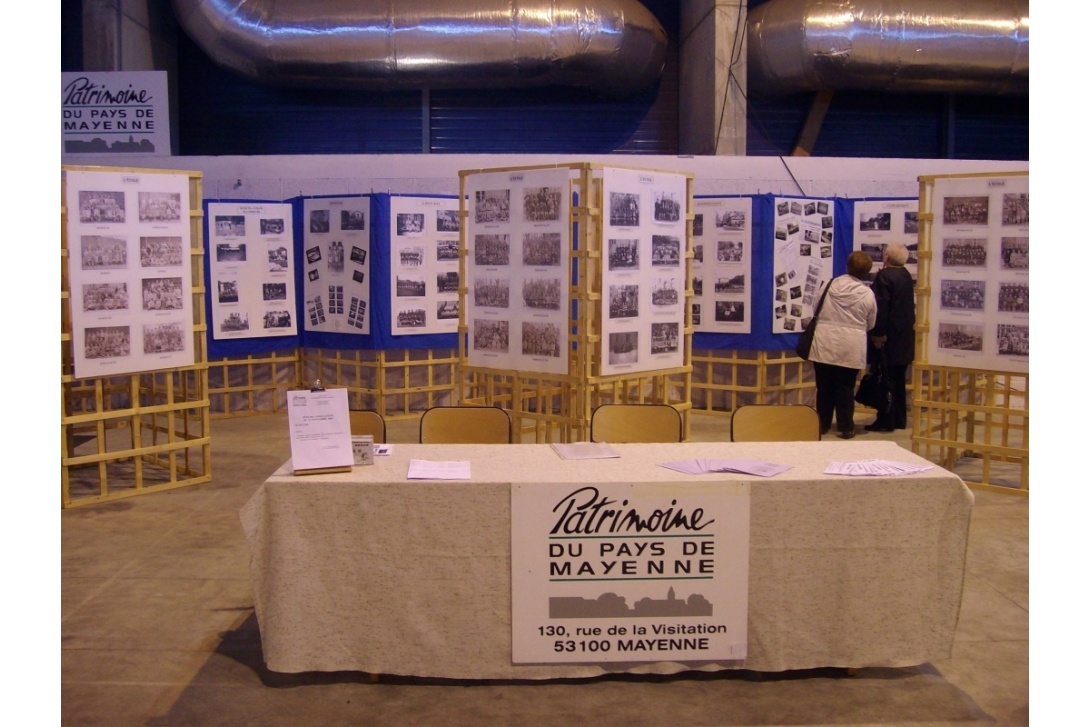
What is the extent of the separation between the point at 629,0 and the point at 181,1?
515 cm

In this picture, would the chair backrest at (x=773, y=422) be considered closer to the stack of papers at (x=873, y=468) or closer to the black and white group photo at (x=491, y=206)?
the stack of papers at (x=873, y=468)

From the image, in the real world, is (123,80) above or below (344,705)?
above

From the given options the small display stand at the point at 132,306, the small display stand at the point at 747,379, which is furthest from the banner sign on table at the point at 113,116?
the small display stand at the point at 747,379

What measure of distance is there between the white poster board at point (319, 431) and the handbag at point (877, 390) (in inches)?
235

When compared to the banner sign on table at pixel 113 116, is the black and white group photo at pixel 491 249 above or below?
below

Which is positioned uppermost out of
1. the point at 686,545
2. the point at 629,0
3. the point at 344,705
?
the point at 629,0

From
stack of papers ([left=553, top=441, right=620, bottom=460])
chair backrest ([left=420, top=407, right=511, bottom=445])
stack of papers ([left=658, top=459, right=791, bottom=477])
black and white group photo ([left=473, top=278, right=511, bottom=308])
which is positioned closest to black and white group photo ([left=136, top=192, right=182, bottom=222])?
black and white group photo ([left=473, top=278, right=511, bottom=308])

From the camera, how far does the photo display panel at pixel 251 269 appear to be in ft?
30.6

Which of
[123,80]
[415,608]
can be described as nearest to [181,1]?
[123,80]

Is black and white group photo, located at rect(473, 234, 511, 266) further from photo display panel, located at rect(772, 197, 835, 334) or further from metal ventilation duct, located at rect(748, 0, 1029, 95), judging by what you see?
metal ventilation duct, located at rect(748, 0, 1029, 95)

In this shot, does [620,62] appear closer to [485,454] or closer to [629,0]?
[629,0]

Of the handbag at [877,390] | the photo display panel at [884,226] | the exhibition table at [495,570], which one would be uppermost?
the photo display panel at [884,226]

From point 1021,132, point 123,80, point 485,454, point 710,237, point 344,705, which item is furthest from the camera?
point 1021,132

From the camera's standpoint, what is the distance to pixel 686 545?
12.0ft
